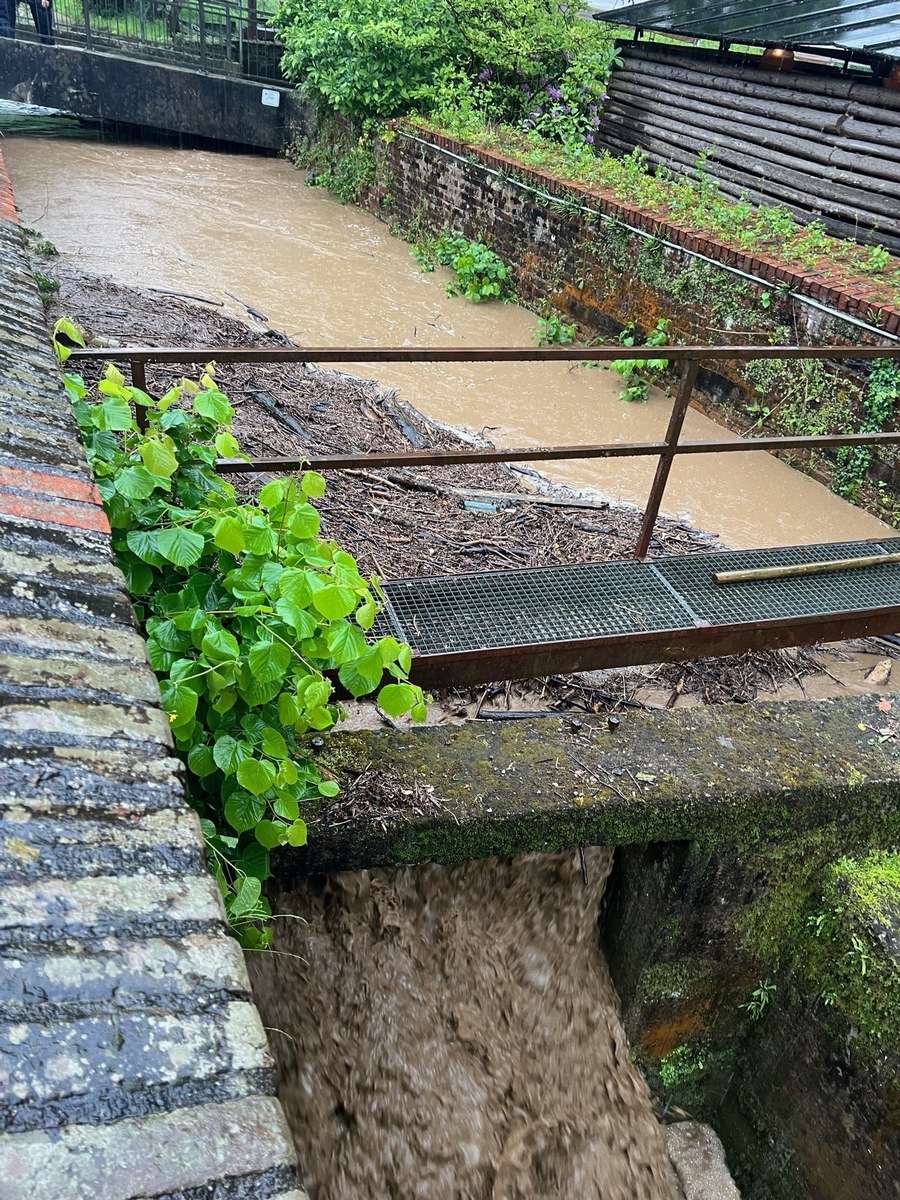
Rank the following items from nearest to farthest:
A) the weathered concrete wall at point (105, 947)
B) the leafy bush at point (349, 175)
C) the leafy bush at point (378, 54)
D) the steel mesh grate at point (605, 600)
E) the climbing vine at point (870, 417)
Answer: the weathered concrete wall at point (105, 947), the steel mesh grate at point (605, 600), the climbing vine at point (870, 417), the leafy bush at point (378, 54), the leafy bush at point (349, 175)

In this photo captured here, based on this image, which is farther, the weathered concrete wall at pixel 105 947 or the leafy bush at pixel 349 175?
the leafy bush at pixel 349 175

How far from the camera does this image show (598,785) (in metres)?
2.48

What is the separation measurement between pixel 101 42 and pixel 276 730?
664 inches

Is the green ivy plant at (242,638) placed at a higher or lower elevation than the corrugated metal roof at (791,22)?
lower

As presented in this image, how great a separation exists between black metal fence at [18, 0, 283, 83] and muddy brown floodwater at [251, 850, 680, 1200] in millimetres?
15474

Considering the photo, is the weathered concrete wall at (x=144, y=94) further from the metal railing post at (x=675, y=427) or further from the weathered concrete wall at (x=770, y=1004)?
the weathered concrete wall at (x=770, y=1004)

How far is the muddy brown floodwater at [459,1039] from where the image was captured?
8.11 ft

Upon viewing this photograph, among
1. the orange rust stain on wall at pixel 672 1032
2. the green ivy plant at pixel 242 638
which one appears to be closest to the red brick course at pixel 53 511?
the green ivy plant at pixel 242 638

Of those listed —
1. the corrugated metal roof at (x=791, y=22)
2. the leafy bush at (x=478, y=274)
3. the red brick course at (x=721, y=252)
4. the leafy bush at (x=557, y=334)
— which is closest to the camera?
the red brick course at (x=721, y=252)

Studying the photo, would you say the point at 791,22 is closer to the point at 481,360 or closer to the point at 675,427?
the point at 675,427

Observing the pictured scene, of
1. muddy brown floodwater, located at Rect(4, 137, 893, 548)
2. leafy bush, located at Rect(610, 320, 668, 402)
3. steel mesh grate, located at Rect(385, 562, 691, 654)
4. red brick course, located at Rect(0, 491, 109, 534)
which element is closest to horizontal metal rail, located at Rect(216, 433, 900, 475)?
steel mesh grate, located at Rect(385, 562, 691, 654)

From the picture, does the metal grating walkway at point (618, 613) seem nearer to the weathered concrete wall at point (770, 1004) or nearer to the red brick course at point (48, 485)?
the weathered concrete wall at point (770, 1004)

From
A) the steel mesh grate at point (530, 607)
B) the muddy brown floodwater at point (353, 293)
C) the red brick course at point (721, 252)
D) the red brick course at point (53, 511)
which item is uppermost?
the red brick course at point (53, 511)

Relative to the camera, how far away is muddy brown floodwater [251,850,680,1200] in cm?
247
